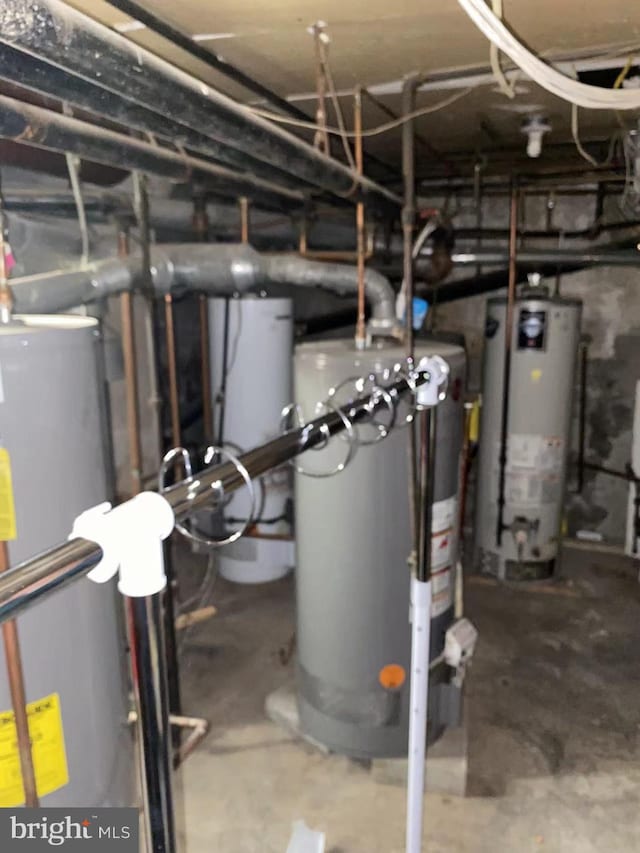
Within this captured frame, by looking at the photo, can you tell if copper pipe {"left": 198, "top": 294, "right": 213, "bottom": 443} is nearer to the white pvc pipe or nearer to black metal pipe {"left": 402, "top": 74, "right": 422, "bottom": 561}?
black metal pipe {"left": 402, "top": 74, "right": 422, "bottom": 561}

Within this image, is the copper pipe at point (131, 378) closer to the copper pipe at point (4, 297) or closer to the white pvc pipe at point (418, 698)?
the copper pipe at point (4, 297)

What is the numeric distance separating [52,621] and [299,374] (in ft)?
3.39

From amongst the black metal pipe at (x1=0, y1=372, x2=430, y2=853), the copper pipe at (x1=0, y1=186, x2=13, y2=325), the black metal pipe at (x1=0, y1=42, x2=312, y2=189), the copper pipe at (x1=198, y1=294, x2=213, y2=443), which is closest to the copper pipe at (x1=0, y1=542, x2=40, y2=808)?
the copper pipe at (x1=0, y1=186, x2=13, y2=325)

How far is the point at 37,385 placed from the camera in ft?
3.76

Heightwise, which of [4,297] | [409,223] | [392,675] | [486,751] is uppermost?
[409,223]

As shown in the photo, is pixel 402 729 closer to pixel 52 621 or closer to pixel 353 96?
pixel 52 621

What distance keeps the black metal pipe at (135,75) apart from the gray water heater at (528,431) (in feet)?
6.77

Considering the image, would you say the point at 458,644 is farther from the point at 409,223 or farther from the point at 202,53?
the point at 202,53

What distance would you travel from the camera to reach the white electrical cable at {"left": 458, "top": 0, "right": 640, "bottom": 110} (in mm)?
1028

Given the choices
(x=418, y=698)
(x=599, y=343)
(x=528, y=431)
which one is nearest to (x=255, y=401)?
(x=528, y=431)

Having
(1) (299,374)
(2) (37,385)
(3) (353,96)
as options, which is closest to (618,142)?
(3) (353,96)

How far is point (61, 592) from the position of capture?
1.12 m

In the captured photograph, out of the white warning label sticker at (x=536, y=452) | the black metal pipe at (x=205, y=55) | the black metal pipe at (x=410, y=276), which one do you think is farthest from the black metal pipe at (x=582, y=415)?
Answer: the black metal pipe at (x=410, y=276)

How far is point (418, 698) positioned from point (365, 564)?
2.04 feet
